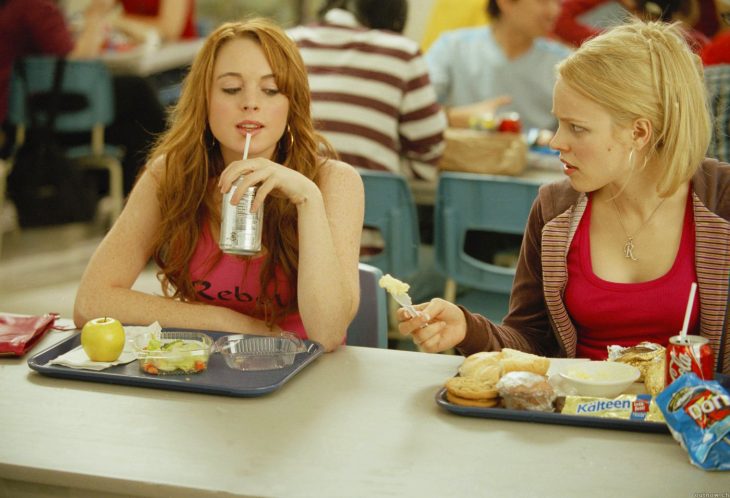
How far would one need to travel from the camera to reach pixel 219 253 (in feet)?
6.47

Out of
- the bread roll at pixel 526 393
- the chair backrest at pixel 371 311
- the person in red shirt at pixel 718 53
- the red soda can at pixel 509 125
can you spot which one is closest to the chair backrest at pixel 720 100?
the person in red shirt at pixel 718 53

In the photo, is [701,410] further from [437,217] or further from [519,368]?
[437,217]

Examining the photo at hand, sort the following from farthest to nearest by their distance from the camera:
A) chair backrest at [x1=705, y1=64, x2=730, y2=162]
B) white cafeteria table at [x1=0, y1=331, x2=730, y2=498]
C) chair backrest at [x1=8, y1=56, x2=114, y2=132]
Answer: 1. chair backrest at [x1=8, y1=56, x2=114, y2=132]
2. chair backrest at [x1=705, y1=64, x2=730, y2=162]
3. white cafeteria table at [x1=0, y1=331, x2=730, y2=498]

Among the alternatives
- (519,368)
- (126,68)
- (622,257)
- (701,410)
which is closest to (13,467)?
(519,368)

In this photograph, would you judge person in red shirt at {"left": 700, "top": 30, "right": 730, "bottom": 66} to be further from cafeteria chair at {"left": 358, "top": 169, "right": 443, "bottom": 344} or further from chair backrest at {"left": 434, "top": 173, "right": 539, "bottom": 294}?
cafeteria chair at {"left": 358, "top": 169, "right": 443, "bottom": 344}

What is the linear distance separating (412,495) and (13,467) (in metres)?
0.52

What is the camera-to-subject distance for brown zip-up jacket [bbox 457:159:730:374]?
5.79 feet

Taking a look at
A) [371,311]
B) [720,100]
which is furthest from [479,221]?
[371,311]

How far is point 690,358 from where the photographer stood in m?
1.36

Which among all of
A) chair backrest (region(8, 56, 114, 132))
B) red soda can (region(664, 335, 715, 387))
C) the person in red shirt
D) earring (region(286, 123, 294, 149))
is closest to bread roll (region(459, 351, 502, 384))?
red soda can (region(664, 335, 715, 387))

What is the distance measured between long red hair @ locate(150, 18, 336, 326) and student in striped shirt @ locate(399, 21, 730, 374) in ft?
1.28

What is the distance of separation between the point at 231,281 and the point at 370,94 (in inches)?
54.7

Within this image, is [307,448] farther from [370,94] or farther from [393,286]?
[370,94]

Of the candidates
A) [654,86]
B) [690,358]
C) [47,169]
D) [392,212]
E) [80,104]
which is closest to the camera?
[690,358]
